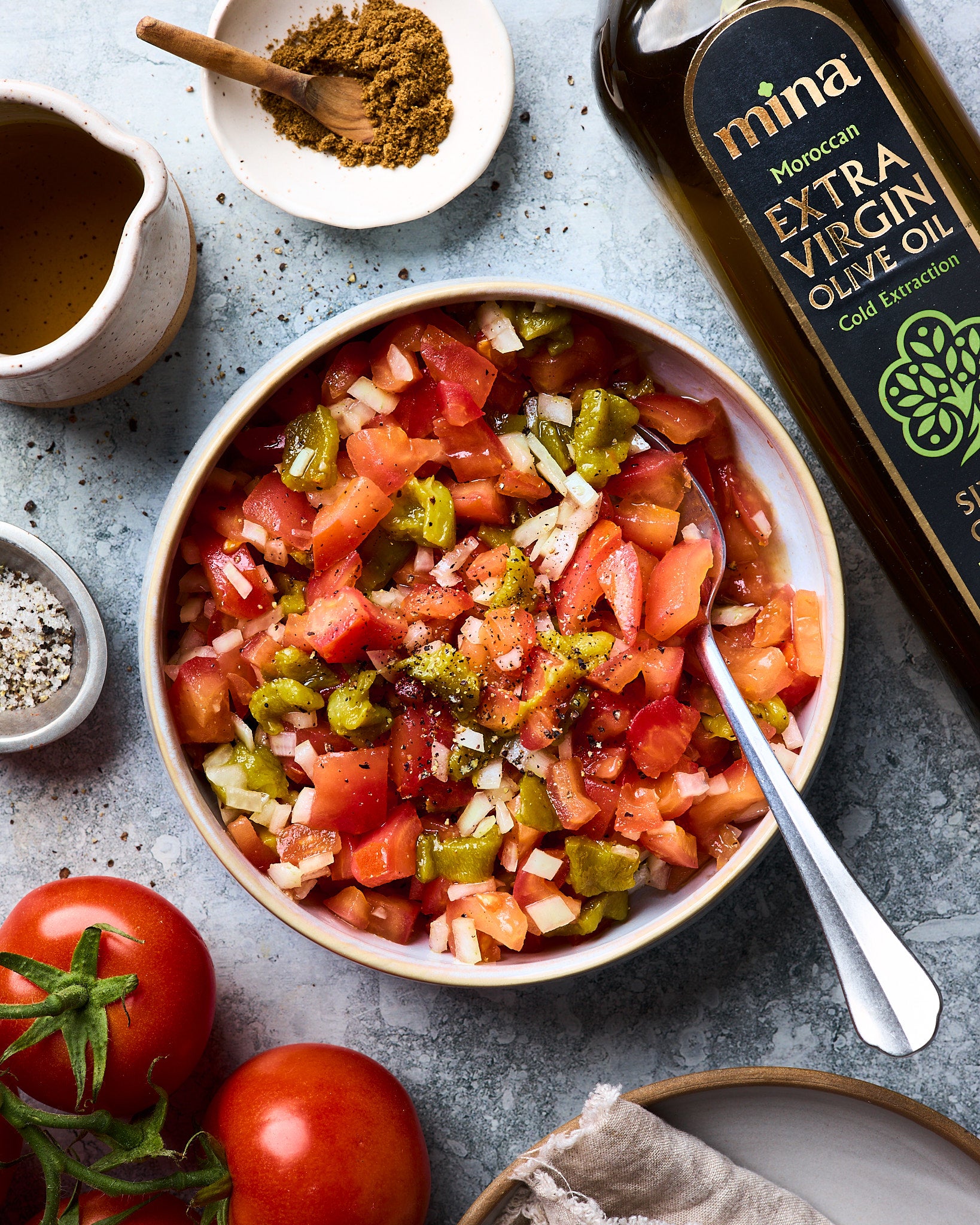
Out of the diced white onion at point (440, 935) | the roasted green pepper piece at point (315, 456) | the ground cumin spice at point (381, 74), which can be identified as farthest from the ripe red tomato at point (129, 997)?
the ground cumin spice at point (381, 74)

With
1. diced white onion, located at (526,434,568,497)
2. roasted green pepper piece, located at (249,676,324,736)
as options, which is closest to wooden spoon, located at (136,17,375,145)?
diced white onion, located at (526,434,568,497)

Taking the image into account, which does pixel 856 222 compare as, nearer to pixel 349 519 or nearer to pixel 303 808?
pixel 349 519

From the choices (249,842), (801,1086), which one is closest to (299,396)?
(249,842)

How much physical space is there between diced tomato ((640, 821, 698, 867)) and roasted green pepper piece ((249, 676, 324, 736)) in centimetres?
58

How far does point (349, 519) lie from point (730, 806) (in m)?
0.77

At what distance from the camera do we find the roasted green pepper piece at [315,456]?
157cm

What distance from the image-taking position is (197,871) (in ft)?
5.90

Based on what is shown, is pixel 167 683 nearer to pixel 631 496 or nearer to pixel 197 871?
pixel 197 871

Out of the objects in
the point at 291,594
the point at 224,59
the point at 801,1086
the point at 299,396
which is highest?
the point at 224,59

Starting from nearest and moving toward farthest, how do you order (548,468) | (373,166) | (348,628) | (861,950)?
(861,950)
(348,628)
(548,468)
(373,166)

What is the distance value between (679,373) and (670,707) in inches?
22.0

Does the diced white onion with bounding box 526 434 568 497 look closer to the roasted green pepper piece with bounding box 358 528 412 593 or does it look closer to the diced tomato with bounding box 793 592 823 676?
the roasted green pepper piece with bounding box 358 528 412 593

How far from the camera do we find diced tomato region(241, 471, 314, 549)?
159cm

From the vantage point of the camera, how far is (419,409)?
63.0 inches
